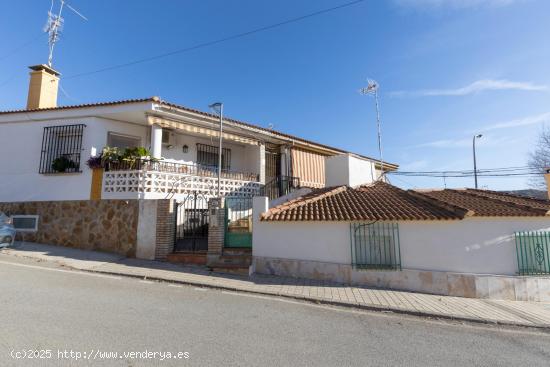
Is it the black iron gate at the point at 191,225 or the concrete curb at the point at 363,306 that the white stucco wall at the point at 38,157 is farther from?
the concrete curb at the point at 363,306

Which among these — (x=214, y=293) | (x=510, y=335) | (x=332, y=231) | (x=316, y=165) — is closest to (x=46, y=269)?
(x=214, y=293)

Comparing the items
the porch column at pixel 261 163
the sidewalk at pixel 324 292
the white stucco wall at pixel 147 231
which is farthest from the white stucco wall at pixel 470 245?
the porch column at pixel 261 163

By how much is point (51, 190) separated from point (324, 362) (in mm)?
13741

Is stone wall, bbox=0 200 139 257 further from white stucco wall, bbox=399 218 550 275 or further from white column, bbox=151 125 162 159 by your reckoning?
white stucco wall, bbox=399 218 550 275

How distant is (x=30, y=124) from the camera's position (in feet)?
45.1

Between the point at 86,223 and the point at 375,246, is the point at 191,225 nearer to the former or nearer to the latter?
the point at 86,223

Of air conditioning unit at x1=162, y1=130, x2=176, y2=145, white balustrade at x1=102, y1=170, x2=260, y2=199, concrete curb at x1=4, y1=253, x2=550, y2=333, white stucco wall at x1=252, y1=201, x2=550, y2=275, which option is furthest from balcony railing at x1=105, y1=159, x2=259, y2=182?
white stucco wall at x1=252, y1=201, x2=550, y2=275

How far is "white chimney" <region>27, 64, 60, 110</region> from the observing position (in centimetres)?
1512

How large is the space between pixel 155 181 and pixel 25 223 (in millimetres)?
6081

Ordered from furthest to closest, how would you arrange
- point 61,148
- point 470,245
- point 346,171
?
point 346,171
point 61,148
point 470,245

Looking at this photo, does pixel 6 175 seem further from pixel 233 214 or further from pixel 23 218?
pixel 233 214

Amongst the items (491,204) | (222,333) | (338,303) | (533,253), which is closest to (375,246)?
(338,303)

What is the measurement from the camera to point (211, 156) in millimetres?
16875

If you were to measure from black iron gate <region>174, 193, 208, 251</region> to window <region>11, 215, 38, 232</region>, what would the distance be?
6570 mm
